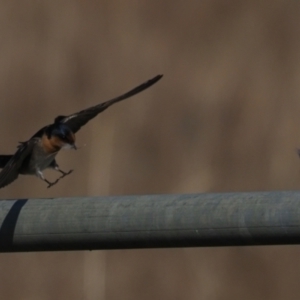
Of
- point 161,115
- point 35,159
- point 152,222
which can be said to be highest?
point 152,222

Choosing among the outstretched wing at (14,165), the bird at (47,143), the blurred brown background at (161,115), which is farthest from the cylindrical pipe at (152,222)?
the blurred brown background at (161,115)

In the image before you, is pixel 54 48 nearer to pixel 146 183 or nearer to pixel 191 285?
pixel 146 183

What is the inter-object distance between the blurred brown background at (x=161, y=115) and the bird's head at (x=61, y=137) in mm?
1588

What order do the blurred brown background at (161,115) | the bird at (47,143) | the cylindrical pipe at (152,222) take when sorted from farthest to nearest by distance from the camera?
the blurred brown background at (161,115)
the bird at (47,143)
the cylindrical pipe at (152,222)

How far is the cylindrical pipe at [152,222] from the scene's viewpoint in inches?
40.7

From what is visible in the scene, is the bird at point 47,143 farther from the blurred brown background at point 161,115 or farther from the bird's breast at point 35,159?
the blurred brown background at point 161,115

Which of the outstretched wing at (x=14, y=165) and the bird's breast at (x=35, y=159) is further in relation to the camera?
the bird's breast at (x=35, y=159)

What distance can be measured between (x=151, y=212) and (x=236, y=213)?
92 millimetres

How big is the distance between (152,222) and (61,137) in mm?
840

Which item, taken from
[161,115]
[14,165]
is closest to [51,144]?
[14,165]

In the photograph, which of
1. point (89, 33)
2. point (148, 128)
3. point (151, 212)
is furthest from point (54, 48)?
point (151, 212)

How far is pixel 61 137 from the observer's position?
1889 mm

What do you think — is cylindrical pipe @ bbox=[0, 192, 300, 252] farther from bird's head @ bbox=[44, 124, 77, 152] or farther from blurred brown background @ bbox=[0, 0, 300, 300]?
blurred brown background @ bbox=[0, 0, 300, 300]

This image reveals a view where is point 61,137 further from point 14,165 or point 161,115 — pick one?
point 161,115
